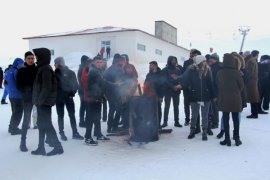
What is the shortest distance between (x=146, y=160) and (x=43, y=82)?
2293mm

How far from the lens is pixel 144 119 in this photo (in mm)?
6324

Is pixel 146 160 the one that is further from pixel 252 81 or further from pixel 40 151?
pixel 252 81

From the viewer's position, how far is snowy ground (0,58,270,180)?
507cm

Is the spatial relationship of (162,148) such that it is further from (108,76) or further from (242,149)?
(108,76)

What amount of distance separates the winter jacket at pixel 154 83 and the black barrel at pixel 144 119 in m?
1.41

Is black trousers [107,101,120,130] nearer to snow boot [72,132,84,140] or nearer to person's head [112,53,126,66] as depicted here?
snow boot [72,132,84,140]

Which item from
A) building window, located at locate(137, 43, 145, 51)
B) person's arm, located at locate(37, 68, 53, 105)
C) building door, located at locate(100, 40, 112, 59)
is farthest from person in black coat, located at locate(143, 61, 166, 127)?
building window, located at locate(137, 43, 145, 51)

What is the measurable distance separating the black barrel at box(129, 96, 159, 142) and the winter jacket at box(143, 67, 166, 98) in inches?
55.4

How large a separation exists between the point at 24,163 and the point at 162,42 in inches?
1271

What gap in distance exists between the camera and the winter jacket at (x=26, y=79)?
20.4 feet

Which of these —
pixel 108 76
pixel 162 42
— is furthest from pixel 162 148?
pixel 162 42

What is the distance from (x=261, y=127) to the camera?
27.6 feet

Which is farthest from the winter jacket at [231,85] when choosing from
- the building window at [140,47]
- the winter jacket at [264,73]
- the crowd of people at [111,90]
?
the building window at [140,47]

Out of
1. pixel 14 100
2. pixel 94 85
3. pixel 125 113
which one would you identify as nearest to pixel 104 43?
pixel 14 100
